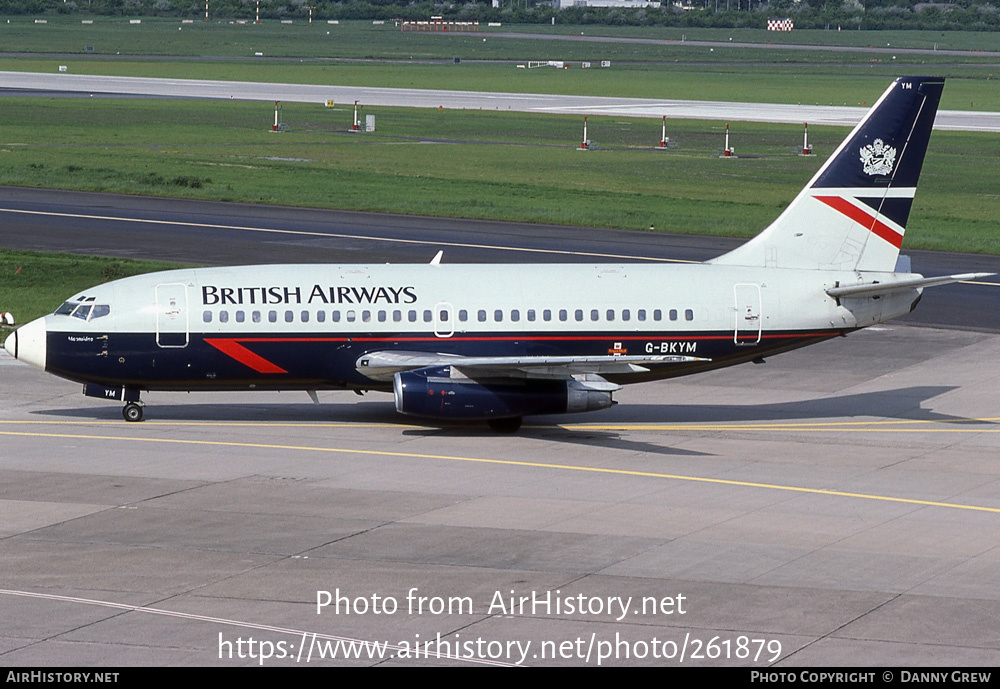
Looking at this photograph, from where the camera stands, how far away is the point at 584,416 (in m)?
42.1

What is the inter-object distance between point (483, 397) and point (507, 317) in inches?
102

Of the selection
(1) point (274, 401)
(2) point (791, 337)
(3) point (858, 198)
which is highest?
(3) point (858, 198)

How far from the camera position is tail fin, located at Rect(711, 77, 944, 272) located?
133ft

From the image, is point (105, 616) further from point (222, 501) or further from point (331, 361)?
point (331, 361)

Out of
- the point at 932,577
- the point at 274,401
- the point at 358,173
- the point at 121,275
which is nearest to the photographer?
the point at 932,577

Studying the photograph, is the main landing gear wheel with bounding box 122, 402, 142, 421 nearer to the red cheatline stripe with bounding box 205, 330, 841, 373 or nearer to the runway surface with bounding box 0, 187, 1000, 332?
the red cheatline stripe with bounding box 205, 330, 841, 373

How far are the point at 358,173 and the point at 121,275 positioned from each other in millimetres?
33704

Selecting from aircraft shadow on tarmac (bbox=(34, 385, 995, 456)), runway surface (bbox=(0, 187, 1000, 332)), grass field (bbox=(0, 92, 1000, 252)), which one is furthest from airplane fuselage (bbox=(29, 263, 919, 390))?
grass field (bbox=(0, 92, 1000, 252))

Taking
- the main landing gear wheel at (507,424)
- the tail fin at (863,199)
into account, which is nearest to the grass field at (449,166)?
the main landing gear wheel at (507,424)

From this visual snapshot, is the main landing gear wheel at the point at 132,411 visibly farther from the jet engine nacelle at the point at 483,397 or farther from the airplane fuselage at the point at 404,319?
the jet engine nacelle at the point at 483,397

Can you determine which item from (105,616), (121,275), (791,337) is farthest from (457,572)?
(121,275)

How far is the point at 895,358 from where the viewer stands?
4953 cm

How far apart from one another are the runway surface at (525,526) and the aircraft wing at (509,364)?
185 centimetres

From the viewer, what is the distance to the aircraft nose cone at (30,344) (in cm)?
3819
